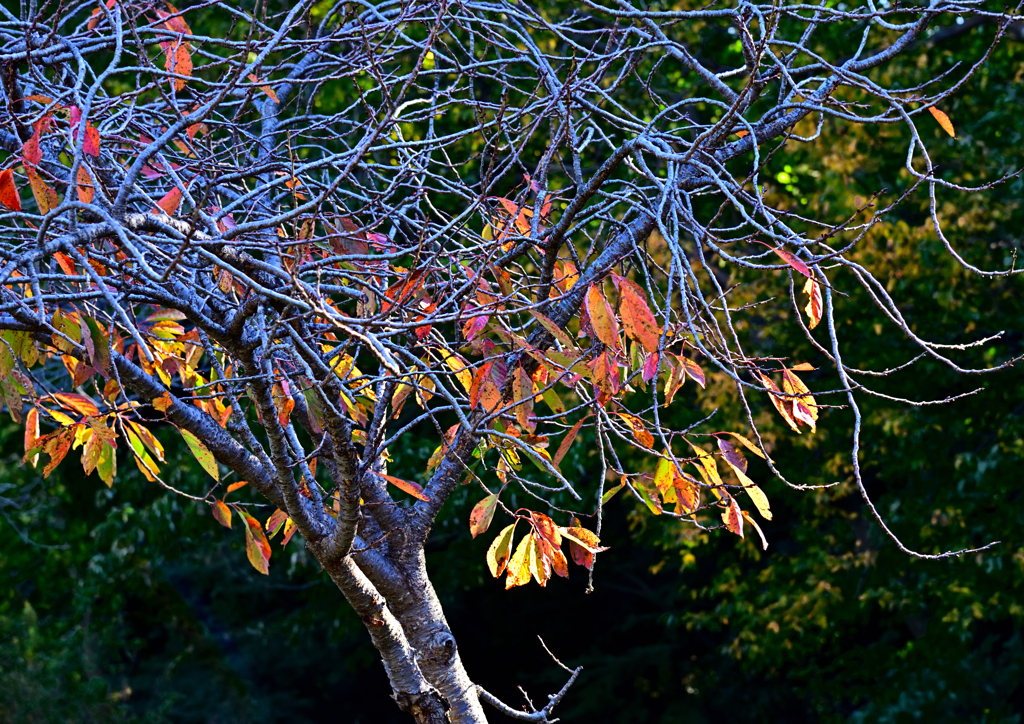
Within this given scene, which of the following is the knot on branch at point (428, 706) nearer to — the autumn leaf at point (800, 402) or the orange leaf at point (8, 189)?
the autumn leaf at point (800, 402)

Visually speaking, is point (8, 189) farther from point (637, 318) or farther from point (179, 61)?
point (637, 318)

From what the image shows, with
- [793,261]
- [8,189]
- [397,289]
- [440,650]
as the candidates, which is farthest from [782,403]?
[8,189]

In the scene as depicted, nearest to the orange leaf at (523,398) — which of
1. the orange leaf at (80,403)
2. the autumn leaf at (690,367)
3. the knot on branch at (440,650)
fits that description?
the autumn leaf at (690,367)

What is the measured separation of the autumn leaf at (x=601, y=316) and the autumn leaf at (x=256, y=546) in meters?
1.09

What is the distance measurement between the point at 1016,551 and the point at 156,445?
5.15m

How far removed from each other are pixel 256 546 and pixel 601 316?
1139 millimetres

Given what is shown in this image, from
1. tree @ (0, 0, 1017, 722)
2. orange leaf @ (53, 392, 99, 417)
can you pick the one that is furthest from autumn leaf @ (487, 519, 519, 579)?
orange leaf @ (53, 392, 99, 417)

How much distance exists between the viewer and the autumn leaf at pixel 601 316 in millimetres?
1577

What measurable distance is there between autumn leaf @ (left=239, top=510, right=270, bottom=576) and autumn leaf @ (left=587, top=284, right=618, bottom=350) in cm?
109

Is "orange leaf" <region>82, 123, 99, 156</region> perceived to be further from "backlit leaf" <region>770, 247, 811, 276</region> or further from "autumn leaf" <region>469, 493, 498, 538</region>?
"backlit leaf" <region>770, 247, 811, 276</region>

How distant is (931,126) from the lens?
20.4ft

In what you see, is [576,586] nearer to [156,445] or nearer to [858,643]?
[858,643]

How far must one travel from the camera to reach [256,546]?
2275 millimetres

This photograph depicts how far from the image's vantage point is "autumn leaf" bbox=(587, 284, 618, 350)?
1.58 metres
